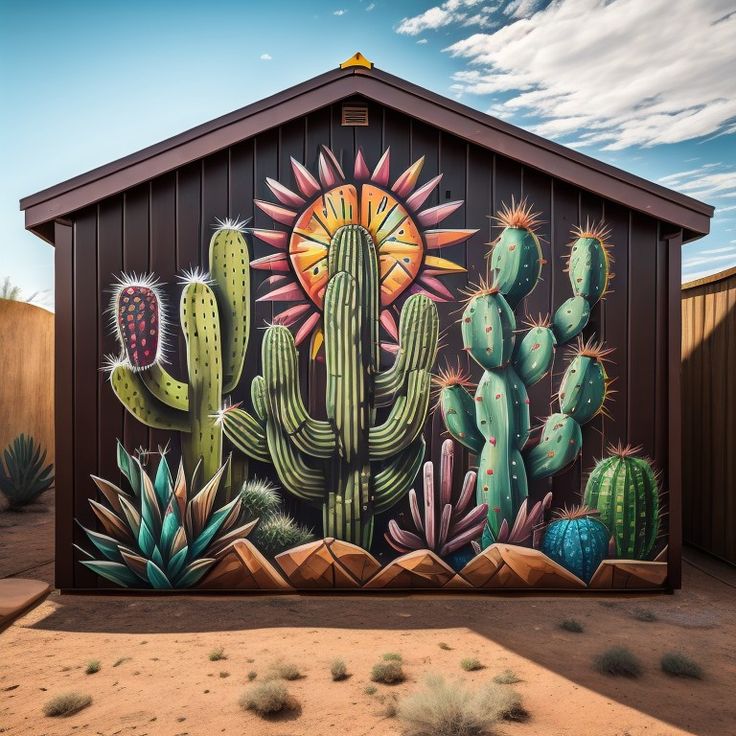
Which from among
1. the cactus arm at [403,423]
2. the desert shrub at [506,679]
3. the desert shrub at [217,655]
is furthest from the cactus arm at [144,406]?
the desert shrub at [506,679]

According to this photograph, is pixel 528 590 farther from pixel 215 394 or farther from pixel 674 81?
pixel 674 81

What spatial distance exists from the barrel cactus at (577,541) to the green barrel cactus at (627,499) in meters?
0.09

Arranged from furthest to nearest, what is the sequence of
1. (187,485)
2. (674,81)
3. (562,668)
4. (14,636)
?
(674,81), (187,485), (14,636), (562,668)

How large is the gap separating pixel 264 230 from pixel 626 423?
334cm

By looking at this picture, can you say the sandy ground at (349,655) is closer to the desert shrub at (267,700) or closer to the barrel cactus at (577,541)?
the desert shrub at (267,700)

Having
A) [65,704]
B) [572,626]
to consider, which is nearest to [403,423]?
[572,626]

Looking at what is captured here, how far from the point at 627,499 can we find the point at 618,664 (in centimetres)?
161

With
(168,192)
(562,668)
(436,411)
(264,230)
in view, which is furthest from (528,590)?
(168,192)

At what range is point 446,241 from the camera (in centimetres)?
498

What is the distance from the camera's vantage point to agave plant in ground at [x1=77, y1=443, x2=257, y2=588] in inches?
192

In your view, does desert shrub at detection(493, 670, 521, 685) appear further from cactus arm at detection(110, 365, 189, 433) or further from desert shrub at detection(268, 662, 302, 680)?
cactus arm at detection(110, 365, 189, 433)

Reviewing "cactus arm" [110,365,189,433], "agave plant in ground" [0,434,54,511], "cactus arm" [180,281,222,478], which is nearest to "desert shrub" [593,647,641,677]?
"cactus arm" [180,281,222,478]

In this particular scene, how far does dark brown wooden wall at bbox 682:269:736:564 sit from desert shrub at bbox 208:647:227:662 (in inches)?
184

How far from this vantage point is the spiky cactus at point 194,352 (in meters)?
4.89
